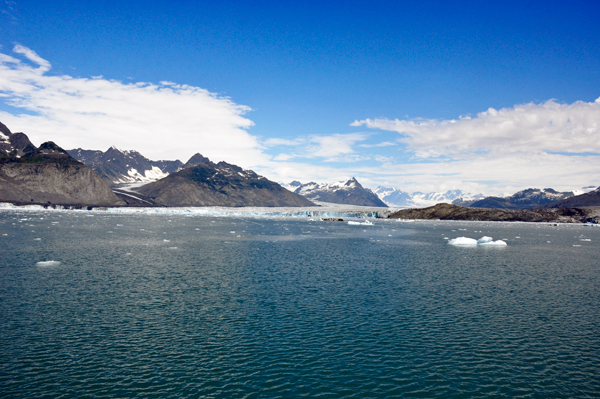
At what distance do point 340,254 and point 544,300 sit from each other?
1232 inches

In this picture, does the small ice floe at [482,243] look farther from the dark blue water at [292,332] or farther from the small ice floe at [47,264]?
the small ice floe at [47,264]

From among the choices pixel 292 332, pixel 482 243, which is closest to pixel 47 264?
pixel 292 332

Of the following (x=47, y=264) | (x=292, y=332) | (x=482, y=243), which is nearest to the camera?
(x=292, y=332)

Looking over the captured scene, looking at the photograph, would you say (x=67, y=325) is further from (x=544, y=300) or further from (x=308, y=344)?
(x=544, y=300)

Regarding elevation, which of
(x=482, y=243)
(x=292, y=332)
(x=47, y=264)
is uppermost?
(x=482, y=243)

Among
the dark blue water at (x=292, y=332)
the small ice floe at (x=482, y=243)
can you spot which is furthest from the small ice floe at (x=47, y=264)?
the small ice floe at (x=482, y=243)

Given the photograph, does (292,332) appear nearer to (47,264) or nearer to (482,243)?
(47,264)

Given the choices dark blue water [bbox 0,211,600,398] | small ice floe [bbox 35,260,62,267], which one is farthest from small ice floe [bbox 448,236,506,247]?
small ice floe [bbox 35,260,62,267]

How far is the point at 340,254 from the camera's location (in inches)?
2327

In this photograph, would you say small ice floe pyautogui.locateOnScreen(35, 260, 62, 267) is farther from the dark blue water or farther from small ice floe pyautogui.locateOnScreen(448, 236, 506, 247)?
small ice floe pyautogui.locateOnScreen(448, 236, 506, 247)

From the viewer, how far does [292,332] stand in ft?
75.1

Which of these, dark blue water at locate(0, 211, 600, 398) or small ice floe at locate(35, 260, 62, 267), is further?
small ice floe at locate(35, 260, 62, 267)

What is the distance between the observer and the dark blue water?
16.5 metres

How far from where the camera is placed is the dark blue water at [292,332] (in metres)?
16.5
